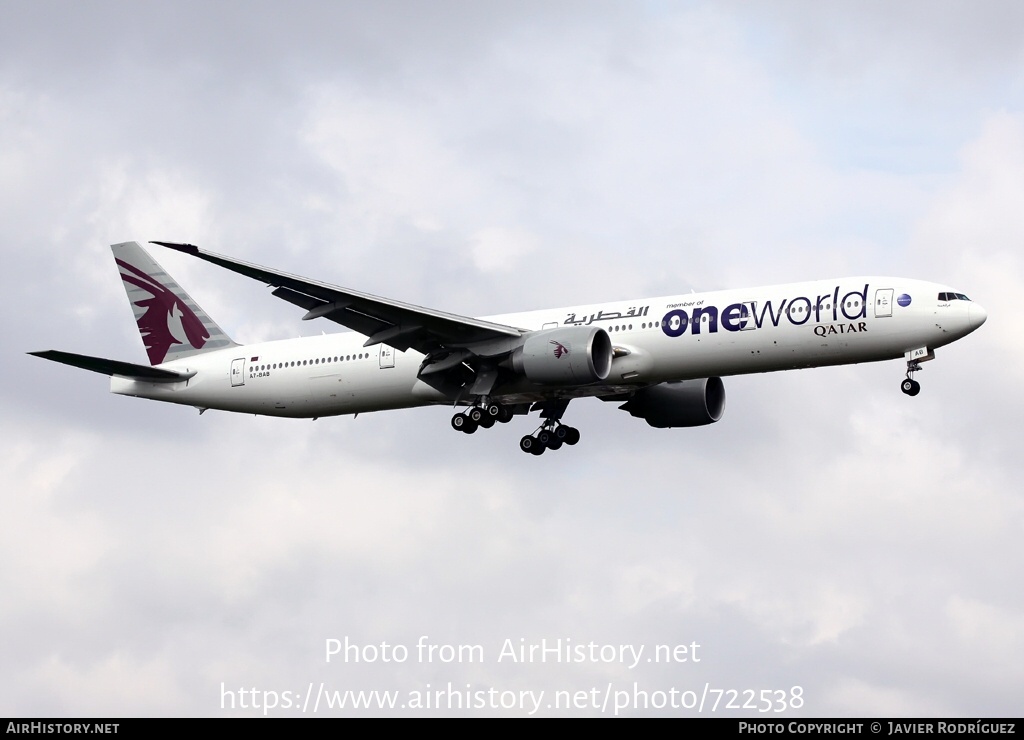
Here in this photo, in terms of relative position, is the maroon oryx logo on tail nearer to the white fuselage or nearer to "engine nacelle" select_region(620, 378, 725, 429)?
the white fuselage

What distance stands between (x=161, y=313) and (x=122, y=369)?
164 inches

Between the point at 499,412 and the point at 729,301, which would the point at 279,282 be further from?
the point at 729,301

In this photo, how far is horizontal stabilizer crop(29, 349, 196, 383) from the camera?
52.0 meters

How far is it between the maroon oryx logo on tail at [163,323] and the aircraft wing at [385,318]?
409 inches

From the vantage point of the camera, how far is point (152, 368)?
183 feet

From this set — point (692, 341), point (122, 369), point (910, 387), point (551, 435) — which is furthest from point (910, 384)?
point (122, 369)

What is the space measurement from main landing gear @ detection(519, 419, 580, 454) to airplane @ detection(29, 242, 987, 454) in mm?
48

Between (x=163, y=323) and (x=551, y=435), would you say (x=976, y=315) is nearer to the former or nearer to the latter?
(x=551, y=435)

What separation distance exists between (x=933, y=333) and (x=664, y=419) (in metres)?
12.9

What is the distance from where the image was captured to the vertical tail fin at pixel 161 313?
5772 cm

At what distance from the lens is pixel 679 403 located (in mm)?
55094
